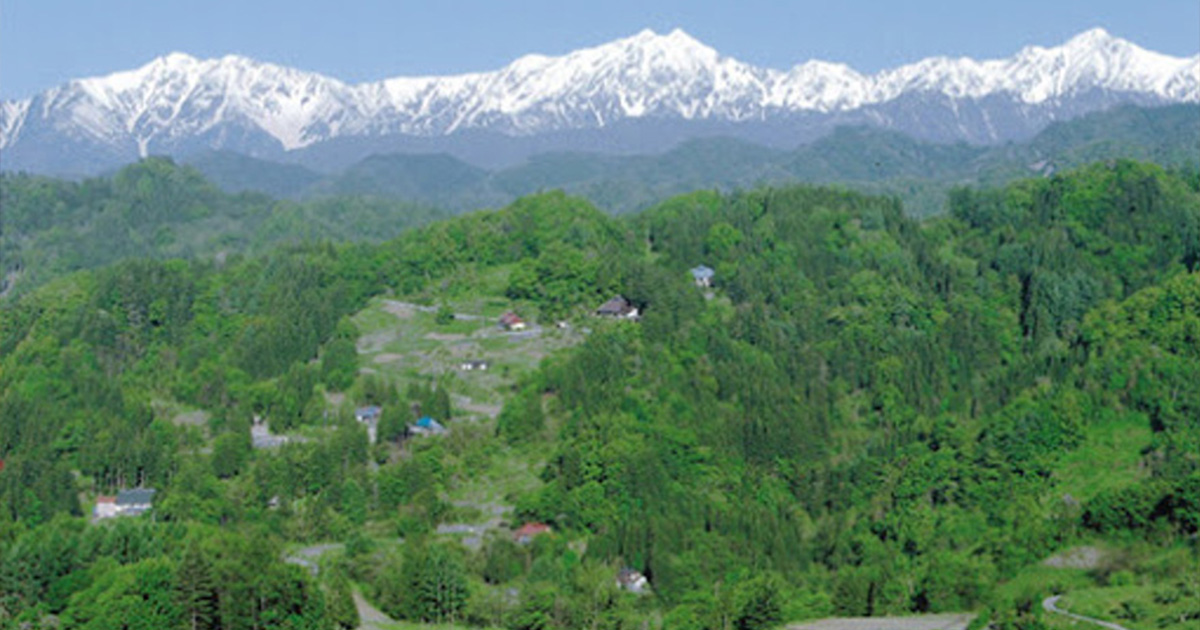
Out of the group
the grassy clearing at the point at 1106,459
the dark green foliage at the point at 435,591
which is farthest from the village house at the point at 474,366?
the grassy clearing at the point at 1106,459

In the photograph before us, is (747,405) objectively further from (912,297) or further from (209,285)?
(209,285)

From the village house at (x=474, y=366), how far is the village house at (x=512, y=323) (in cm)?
Result: 637

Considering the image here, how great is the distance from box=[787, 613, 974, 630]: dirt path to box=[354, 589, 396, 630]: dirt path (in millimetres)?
A: 14846

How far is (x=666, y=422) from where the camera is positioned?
71.9 metres

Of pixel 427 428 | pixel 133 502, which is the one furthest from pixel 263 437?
pixel 427 428

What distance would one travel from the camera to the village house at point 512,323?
87.1 meters

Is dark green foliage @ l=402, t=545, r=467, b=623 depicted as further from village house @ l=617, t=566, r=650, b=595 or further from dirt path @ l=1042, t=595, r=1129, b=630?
dirt path @ l=1042, t=595, r=1129, b=630

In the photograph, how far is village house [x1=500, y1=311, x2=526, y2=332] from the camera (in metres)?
87.1

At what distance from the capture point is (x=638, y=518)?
6331 cm

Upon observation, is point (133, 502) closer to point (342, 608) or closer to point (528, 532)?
point (528, 532)

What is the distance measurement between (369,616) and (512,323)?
36397 mm

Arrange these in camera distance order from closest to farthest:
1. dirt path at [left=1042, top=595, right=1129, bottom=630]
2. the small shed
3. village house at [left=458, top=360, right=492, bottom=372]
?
dirt path at [left=1042, top=595, right=1129, bottom=630] → the small shed → village house at [left=458, top=360, right=492, bottom=372]

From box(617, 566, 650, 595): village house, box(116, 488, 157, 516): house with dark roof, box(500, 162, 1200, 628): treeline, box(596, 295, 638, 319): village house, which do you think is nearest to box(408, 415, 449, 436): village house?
box(500, 162, 1200, 628): treeline

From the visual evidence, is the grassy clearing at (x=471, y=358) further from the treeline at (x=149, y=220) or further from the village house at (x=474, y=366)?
the treeline at (x=149, y=220)
